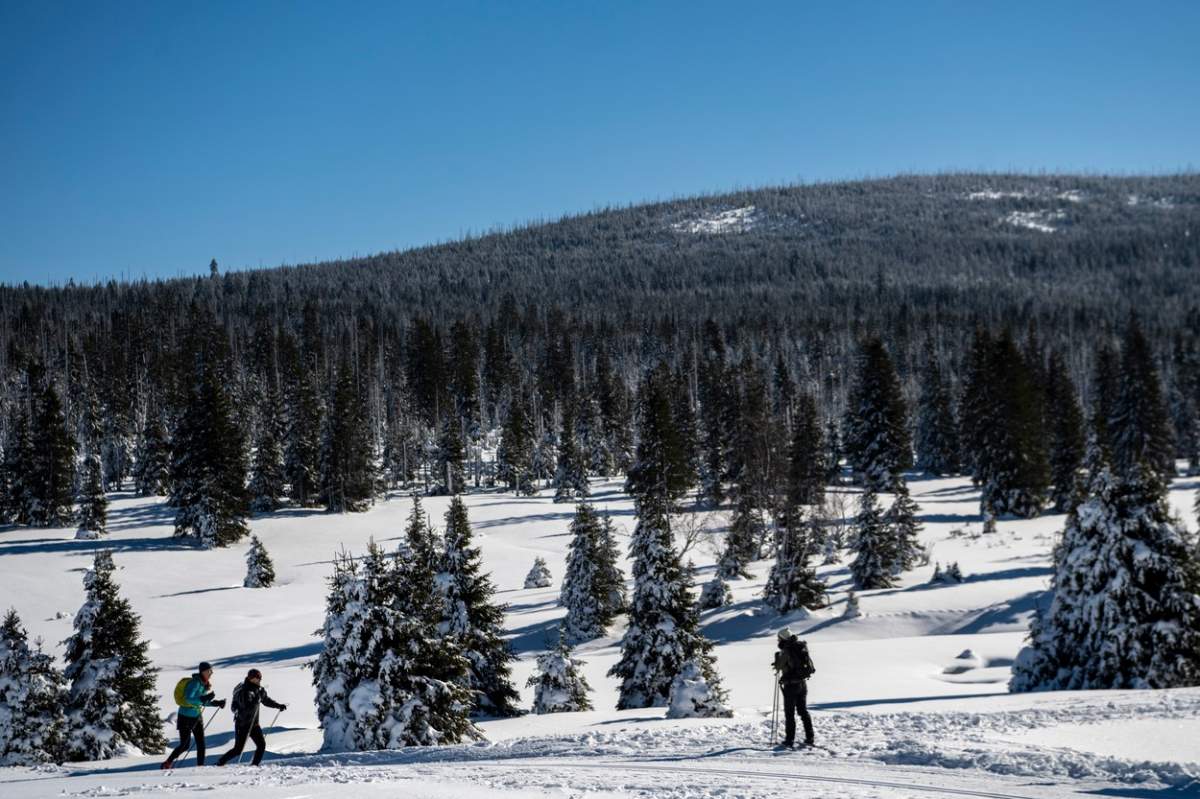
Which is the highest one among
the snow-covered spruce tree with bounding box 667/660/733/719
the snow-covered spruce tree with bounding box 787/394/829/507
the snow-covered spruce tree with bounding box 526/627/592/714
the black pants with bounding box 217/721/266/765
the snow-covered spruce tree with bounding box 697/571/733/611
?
the snow-covered spruce tree with bounding box 787/394/829/507

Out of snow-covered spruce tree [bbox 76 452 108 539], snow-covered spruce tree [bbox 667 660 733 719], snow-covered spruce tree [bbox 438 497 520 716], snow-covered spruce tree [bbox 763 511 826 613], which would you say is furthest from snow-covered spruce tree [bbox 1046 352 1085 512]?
snow-covered spruce tree [bbox 76 452 108 539]

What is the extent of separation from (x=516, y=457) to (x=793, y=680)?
6858 centimetres

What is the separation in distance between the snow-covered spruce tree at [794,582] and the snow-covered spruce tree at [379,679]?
21.2 metres

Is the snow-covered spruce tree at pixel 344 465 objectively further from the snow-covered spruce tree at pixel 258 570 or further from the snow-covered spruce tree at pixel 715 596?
the snow-covered spruce tree at pixel 715 596

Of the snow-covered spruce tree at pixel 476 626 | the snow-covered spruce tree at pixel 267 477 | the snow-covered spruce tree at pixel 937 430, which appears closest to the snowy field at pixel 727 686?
the snow-covered spruce tree at pixel 476 626

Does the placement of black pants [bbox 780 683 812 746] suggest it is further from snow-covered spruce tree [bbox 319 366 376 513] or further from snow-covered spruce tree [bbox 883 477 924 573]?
snow-covered spruce tree [bbox 319 366 376 513]

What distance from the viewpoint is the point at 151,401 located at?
99.9 meters

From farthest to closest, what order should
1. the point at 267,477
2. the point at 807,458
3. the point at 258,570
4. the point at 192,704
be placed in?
1. the point at 267,477
2. the point at 807,458
3. the point at 258,570
4. the point at 192,704

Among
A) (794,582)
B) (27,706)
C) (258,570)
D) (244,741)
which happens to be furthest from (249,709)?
(258,570)

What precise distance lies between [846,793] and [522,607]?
32644 millimetres

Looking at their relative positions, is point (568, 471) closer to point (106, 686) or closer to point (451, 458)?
point (451, 458)

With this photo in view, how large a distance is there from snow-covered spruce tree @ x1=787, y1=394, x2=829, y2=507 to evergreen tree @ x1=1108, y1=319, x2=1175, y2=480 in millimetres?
21990

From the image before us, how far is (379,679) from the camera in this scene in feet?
51.1

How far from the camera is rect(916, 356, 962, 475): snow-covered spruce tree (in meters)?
82.9
